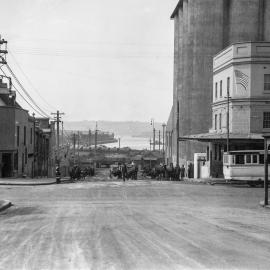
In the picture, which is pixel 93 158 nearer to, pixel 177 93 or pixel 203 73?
pixel 177 93

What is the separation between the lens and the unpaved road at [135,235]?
11.4m

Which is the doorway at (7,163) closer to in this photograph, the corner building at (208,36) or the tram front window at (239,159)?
the tram front window at (239,159)

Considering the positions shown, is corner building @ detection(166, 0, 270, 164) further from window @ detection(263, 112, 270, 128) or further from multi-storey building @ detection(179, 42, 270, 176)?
window @ detection(263, 112, 270, 128)

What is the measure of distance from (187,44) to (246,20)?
31.5ft

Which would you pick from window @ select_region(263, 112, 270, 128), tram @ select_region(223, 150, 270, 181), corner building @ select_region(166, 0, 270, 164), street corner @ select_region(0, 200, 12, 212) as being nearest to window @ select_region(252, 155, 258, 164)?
tram @ select_region(223, 150, 270, 181)

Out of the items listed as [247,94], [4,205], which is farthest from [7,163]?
[4,205]

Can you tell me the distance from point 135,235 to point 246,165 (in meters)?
28.7

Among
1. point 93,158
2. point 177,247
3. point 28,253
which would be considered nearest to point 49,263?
point 28,253

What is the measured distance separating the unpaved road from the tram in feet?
47.7

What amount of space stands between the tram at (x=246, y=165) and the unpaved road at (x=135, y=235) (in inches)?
572

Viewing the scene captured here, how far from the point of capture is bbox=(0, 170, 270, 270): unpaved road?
11.4 meters

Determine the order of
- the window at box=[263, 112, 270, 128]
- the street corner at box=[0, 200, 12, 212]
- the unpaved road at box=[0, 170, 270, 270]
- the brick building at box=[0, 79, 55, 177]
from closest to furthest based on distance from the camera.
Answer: the unpaved road at box=[0, 170, 270, 270] < the street corner at box=[0, 200, 12, 212] < the brick building at box=[0, 79, 55, 177] < the window at box=[263, 112, 270, 128]

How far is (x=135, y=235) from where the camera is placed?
1491 centimetres

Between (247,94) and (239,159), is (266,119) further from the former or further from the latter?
(239,159)
